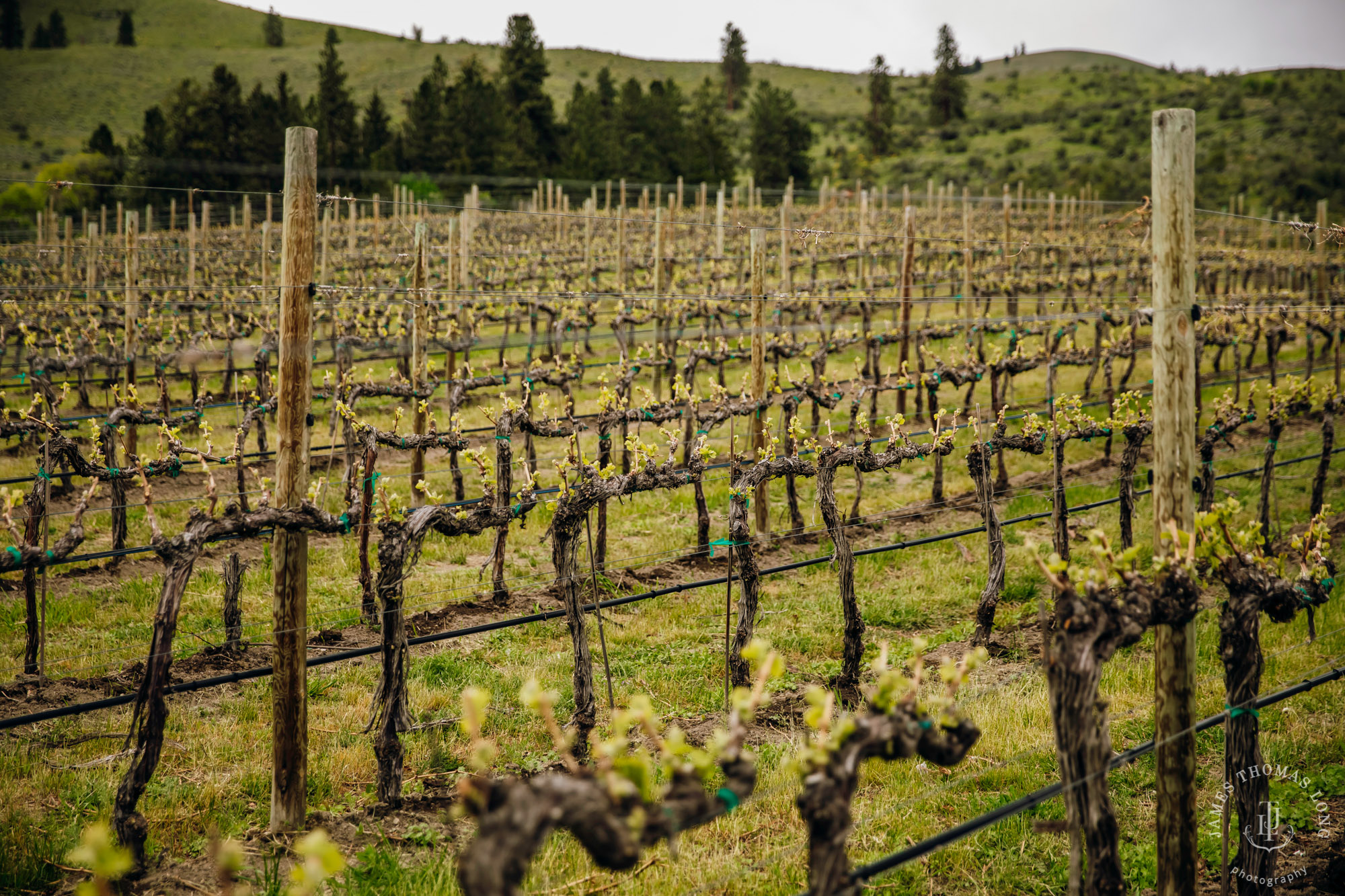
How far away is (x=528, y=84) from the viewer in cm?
6378

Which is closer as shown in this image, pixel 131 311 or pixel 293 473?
pixel 293 473

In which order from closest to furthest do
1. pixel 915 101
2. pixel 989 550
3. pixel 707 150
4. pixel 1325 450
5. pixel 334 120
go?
pixel 989 550 < pixel 1325 450 < pixel 707 150 < pixel 334 120 < pixel 915 101

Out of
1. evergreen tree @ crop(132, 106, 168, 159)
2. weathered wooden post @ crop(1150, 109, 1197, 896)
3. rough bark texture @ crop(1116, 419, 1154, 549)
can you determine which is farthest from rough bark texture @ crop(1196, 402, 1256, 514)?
evergreen tree @ crop(132, 106, 168, 159)

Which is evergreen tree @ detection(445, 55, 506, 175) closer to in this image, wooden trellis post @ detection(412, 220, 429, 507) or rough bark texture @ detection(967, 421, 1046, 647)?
wooden trellis post @ detection(412, 220, 429, 507)

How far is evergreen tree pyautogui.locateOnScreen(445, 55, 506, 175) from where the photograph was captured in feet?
182

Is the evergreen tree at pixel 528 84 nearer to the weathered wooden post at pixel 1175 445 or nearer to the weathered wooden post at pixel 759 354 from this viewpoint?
the weathered wooden post at pixel 759 354

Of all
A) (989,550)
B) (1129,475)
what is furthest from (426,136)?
(989,550)

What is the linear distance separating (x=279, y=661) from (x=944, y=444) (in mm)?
6563

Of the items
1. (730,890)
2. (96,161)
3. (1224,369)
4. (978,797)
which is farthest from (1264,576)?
(96,161)

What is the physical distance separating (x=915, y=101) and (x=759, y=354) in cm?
8020

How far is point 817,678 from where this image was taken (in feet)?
24.1

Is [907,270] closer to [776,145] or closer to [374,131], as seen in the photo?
[776,145]

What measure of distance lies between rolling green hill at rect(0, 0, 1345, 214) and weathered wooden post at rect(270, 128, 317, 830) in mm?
48446

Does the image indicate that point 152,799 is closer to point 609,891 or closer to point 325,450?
point 609,891
